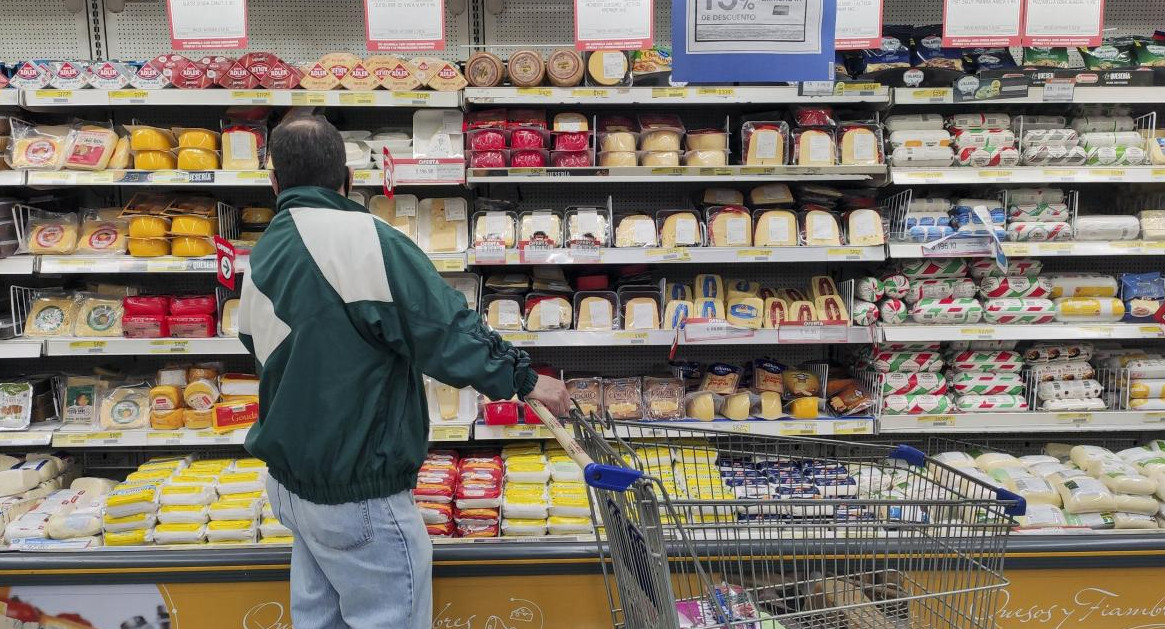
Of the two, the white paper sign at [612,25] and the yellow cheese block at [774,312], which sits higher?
the white paper sign at [612,25]

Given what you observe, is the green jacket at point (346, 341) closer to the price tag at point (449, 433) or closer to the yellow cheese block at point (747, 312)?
the price tag at point (449, 433)

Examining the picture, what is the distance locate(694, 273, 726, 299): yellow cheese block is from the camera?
3054 mm

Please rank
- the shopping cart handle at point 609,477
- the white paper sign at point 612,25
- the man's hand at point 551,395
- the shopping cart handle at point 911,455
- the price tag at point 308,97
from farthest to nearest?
the price tag at point 308,97
the white paper sign at point 612,25
the shopping cart handle at point 911,455
the man's hand at point 551,395
the shopping cart handle at point 609,477

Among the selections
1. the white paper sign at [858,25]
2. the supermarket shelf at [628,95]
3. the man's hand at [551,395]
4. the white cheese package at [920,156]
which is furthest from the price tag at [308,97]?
the white cheese package at [920,156]

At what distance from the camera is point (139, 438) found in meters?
2.80

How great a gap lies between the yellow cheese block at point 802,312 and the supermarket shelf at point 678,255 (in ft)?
0.81

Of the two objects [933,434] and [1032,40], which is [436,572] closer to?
[933,434]

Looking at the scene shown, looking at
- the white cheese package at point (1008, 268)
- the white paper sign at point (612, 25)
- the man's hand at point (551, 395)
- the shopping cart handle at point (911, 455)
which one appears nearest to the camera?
the man's hand at point (551, 395)

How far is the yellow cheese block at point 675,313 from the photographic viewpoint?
2.91 m

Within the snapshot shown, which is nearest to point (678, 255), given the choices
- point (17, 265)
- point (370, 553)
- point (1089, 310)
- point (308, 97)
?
point (308, 97)

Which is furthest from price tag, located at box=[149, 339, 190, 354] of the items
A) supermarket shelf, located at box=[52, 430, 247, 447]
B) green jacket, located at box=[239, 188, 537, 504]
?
green jacket, located at box=[239, 188, 537, 504]

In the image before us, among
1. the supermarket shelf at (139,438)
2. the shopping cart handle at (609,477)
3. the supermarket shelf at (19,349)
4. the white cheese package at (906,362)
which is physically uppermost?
the shopping cart handle at (609,477)

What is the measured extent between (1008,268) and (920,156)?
0.64 m

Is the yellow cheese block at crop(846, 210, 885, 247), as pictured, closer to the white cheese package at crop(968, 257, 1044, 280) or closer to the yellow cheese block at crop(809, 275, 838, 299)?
the yellow cheese block at crop(809, 275, 838, 299)
